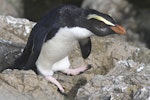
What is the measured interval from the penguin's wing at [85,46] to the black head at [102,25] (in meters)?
0.61

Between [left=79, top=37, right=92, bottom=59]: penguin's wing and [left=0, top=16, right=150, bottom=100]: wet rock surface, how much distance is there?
0.17 metres

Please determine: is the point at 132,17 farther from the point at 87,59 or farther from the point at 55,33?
the point at 55,33

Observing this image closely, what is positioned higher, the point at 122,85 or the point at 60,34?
the point at 60,34

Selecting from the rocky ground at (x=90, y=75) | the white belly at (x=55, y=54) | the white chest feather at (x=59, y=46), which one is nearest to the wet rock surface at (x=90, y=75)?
the rocky ground at (x=90, y=75)

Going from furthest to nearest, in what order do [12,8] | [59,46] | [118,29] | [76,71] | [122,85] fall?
[12,8] → [76,71] → [59,46] → [118,29] → [122,85]

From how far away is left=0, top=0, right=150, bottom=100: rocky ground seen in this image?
186 inches

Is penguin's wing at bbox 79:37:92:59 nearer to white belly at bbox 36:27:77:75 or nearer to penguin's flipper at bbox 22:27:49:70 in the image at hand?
white belly at bbox 36:27:77:75

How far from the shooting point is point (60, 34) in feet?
17.1

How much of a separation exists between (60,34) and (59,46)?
13 centimetres

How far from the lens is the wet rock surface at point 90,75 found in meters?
4.73

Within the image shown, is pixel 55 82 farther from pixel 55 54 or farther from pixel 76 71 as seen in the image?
pixel 76 71

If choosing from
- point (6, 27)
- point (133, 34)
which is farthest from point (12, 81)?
point (133, 34)

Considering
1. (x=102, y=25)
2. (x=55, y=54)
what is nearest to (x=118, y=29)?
(x=102, y=25)

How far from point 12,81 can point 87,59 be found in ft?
3.76
